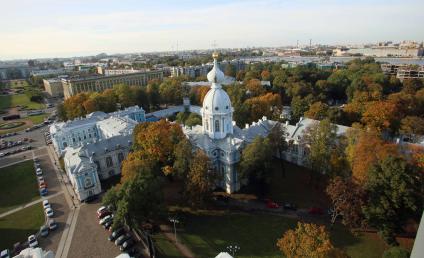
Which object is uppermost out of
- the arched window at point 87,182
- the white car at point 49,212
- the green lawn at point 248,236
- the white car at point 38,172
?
the arched window at point 87,182

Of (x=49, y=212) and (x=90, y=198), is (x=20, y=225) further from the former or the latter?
(x=90, y=198)

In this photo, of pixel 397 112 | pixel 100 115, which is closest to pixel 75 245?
pixel 100 115

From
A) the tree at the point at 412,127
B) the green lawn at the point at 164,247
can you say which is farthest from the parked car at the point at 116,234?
the tree at the point at 412,127

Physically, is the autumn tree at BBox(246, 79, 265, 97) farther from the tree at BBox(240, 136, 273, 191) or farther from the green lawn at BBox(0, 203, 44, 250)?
the green lawn at BBox(0, 203, 44, 250)

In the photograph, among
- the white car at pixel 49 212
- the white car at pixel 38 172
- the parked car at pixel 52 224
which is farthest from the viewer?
the white car at pixel 38 172

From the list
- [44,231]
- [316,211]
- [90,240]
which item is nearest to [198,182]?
[90,240]

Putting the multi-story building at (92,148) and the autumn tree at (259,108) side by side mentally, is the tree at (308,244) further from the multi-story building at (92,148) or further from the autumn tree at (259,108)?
the autumn tree at (259,108)

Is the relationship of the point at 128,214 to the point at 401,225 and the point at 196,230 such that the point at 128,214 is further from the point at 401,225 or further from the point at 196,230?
the point at 401,225
